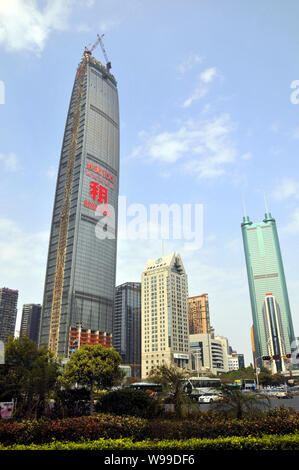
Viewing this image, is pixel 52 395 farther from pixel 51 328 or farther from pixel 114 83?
pixel 114 83

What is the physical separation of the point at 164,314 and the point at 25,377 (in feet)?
452

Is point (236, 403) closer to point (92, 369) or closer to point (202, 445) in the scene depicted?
Result: point (202, 445)

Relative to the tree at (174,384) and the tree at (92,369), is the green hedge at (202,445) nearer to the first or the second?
the tree at (174,384)

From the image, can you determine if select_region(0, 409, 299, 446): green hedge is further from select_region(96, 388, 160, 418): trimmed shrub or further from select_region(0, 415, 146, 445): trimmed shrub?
select_region(96, 388, 160, 418): trimmed shrub

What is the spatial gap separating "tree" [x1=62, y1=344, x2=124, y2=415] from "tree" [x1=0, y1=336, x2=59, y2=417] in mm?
1873

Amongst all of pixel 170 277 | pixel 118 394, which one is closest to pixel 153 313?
pixel 170 277

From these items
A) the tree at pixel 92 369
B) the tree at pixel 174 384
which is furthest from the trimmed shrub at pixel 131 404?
the tree at pixel 92 369

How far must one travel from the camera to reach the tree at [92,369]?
29453 mm

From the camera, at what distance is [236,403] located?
57.2ft
